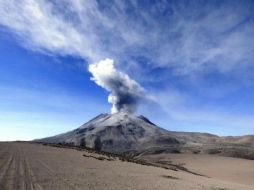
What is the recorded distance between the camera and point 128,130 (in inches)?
6363

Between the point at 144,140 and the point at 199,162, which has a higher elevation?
the point at 144,140

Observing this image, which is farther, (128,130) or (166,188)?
(128,130)

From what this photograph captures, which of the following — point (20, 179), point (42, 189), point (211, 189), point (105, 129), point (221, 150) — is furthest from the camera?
point (105, 129)

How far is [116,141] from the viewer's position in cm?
14162

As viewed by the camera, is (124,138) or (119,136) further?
(119,136)

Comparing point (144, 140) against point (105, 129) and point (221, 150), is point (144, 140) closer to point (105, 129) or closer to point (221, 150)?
point (105, 129)

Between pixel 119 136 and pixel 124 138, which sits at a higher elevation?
pixel 119 136

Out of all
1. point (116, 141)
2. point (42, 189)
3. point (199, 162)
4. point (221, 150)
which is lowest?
point (42, 189)

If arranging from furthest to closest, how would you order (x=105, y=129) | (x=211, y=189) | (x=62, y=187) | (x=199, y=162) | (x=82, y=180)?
(x=105, y=129) → (x=199, y=162) → (x=211, y=189) → (x=82, y=180) → (x=62, y=187)

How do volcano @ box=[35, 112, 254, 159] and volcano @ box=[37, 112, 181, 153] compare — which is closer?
volcano @ box=[35, 112, 254, 159]

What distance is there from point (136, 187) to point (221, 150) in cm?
8202

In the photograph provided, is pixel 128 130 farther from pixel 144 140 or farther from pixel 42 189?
pixel 42 189

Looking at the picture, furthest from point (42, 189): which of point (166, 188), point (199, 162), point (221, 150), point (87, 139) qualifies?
point (87, 139)

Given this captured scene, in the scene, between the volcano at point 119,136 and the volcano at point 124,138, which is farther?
the volcano at point 119,136
